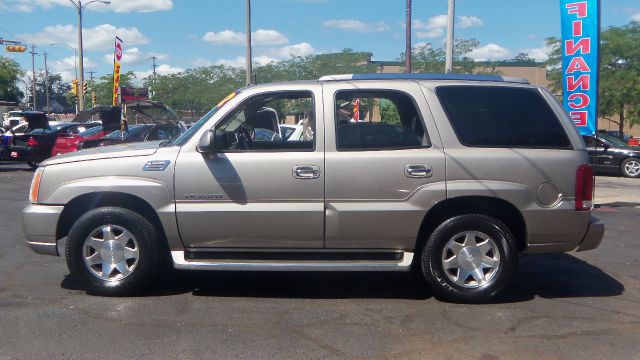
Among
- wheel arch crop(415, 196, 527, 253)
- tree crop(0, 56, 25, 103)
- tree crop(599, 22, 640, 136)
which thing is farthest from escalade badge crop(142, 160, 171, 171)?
tree crop(0, 56, 25, 103)

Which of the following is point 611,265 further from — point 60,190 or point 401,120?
point 60,190

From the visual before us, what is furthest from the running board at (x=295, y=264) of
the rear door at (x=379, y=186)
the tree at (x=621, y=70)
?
the tree at (x=621, y=70)

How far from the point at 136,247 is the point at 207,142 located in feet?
3.86

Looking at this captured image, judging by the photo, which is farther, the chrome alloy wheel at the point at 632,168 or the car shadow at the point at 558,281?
the chrome alloy wheel at the point at 632,168

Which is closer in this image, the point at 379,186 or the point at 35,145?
the point at 379,186

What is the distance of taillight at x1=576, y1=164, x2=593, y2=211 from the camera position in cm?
584

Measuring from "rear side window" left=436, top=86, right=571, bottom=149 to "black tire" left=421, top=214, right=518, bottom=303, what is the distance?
0.71 metres

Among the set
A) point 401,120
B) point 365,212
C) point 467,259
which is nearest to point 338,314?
point 365,212

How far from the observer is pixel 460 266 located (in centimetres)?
591

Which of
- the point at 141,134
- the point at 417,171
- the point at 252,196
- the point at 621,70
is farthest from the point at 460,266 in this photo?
the point at 621,70

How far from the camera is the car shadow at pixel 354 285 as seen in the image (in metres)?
6.24

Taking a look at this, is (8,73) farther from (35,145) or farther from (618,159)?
(618,159)

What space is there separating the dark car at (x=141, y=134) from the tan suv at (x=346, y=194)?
7528mm

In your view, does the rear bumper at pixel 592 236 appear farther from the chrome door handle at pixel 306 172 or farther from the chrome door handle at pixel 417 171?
the chrome door handle at pixel 306 172
